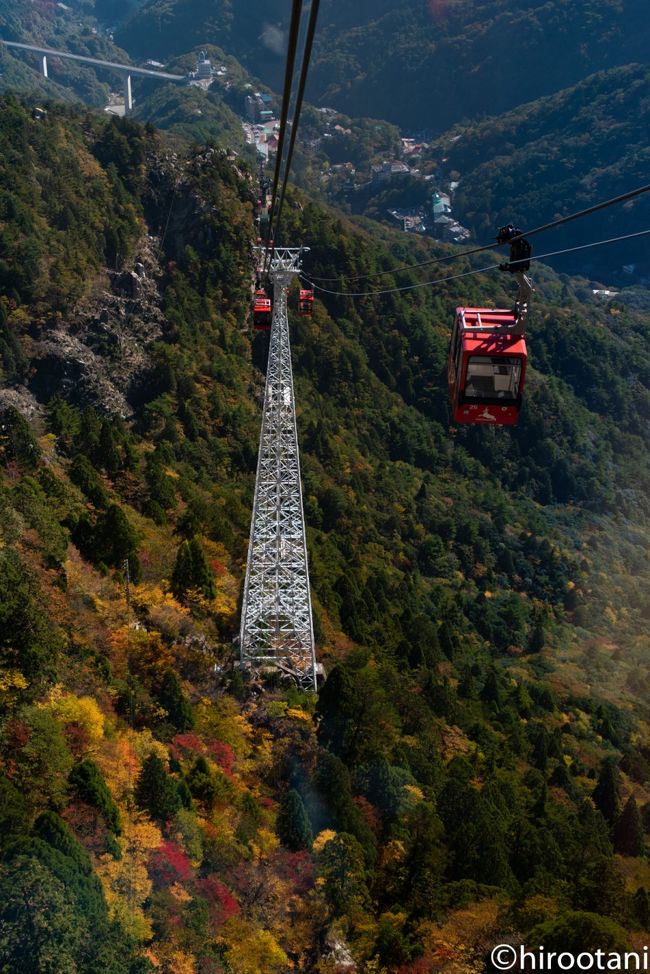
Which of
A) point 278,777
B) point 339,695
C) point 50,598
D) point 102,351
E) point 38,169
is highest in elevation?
point 38,169

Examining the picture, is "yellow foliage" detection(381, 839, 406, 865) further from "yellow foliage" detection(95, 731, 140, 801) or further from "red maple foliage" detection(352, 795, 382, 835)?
"yellow foliage" detection(95, 731, 140, 801)

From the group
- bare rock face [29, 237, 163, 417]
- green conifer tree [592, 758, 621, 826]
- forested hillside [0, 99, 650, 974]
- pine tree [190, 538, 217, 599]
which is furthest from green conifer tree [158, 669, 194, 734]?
bare rock face [29, 237, 163, 417]

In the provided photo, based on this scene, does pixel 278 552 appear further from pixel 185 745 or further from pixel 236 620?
pixel 185 745

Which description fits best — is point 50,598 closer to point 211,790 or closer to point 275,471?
point 211,790

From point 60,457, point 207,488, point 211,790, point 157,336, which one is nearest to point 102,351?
point 157,336

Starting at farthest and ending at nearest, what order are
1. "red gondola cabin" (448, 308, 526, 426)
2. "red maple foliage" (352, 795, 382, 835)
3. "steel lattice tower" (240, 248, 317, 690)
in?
1. "steel lattice tower" (240, 248, 317, 690)
2. "red maple foliage" (352, 795, 382, 835)
3. "red gondola cabin" (448, 308, 526, 426)
